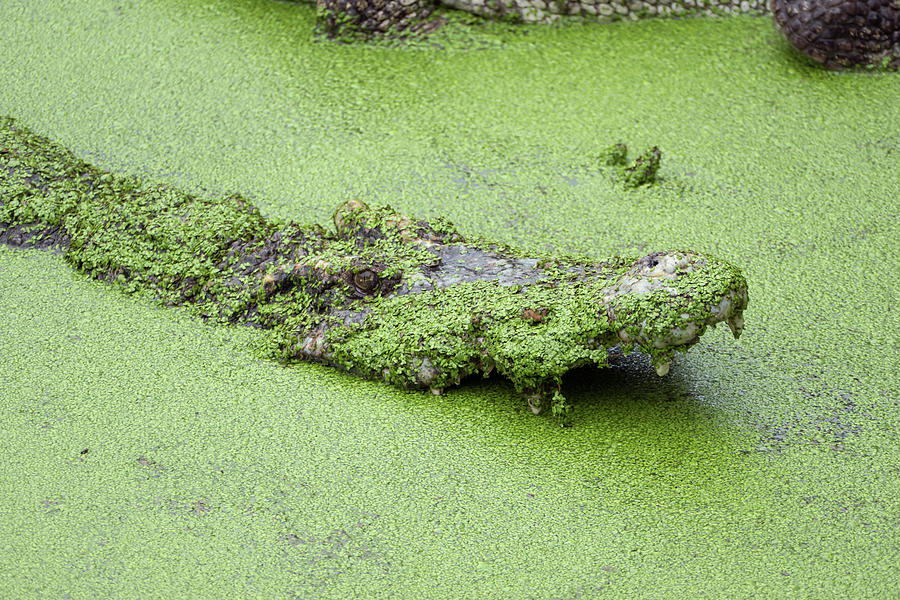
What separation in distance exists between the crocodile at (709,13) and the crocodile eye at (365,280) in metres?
1.89

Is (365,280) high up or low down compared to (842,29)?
down

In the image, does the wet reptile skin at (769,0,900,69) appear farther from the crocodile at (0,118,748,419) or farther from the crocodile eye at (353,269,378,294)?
the crocodile eye at (353,269,378,294)

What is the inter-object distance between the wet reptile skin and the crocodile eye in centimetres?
234

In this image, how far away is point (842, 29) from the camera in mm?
3852

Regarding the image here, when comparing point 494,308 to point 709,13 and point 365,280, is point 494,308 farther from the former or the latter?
point 709,13

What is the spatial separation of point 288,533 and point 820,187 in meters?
2.24

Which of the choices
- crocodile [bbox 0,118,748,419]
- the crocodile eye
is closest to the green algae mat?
crocodile [bbox 0,118,748,419]

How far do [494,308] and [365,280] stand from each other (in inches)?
15.6

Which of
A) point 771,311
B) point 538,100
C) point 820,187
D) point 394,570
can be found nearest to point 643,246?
point 771,311

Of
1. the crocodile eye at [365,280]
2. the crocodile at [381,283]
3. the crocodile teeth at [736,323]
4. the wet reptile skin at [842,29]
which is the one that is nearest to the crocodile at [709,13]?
the wet reptile skin at [842,29]

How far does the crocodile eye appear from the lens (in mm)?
2584

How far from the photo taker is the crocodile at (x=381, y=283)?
7.32 ft

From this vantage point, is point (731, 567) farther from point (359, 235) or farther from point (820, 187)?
point (820, 187)

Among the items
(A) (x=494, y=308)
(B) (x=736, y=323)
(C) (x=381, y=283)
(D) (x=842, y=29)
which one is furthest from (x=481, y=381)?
(D) (x=842, y=29)
